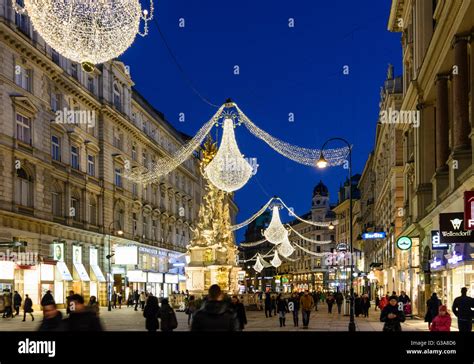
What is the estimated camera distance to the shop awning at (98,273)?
2635 inches

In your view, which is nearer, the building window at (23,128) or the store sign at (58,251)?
the building window at (23,128)

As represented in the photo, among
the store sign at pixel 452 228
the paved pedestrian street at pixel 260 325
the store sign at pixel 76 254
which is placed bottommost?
the paved pedestrian street at pixel 260 325

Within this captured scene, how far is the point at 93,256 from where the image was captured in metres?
68.1

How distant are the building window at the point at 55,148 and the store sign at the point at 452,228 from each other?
1544 inches

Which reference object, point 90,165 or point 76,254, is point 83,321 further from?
point 90,165

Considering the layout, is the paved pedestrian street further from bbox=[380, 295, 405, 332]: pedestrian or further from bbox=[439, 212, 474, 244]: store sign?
bbox=[380, 295, 405, 332]: pedestrian

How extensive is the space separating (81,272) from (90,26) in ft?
150

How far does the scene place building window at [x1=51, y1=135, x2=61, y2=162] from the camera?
192 feet

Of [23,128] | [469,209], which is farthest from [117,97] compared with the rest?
[469,209]

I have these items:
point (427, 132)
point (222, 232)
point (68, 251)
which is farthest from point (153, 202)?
point (427, 132)

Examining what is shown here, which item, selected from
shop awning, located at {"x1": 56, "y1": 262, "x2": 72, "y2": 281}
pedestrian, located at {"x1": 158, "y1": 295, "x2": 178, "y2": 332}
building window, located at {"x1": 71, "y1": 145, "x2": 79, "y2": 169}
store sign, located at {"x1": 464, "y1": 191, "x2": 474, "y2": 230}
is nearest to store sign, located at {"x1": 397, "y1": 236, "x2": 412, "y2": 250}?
store sign, located at {"x1": 464, "y1": 191, "x2": 474, "y2": 230}

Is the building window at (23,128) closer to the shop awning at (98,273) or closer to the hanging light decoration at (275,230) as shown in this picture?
the shop awning at (98,273)

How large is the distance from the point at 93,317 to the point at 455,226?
663 inches

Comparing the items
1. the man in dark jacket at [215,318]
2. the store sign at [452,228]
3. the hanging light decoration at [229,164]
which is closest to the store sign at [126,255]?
the hanging light decoration at [229,164]
